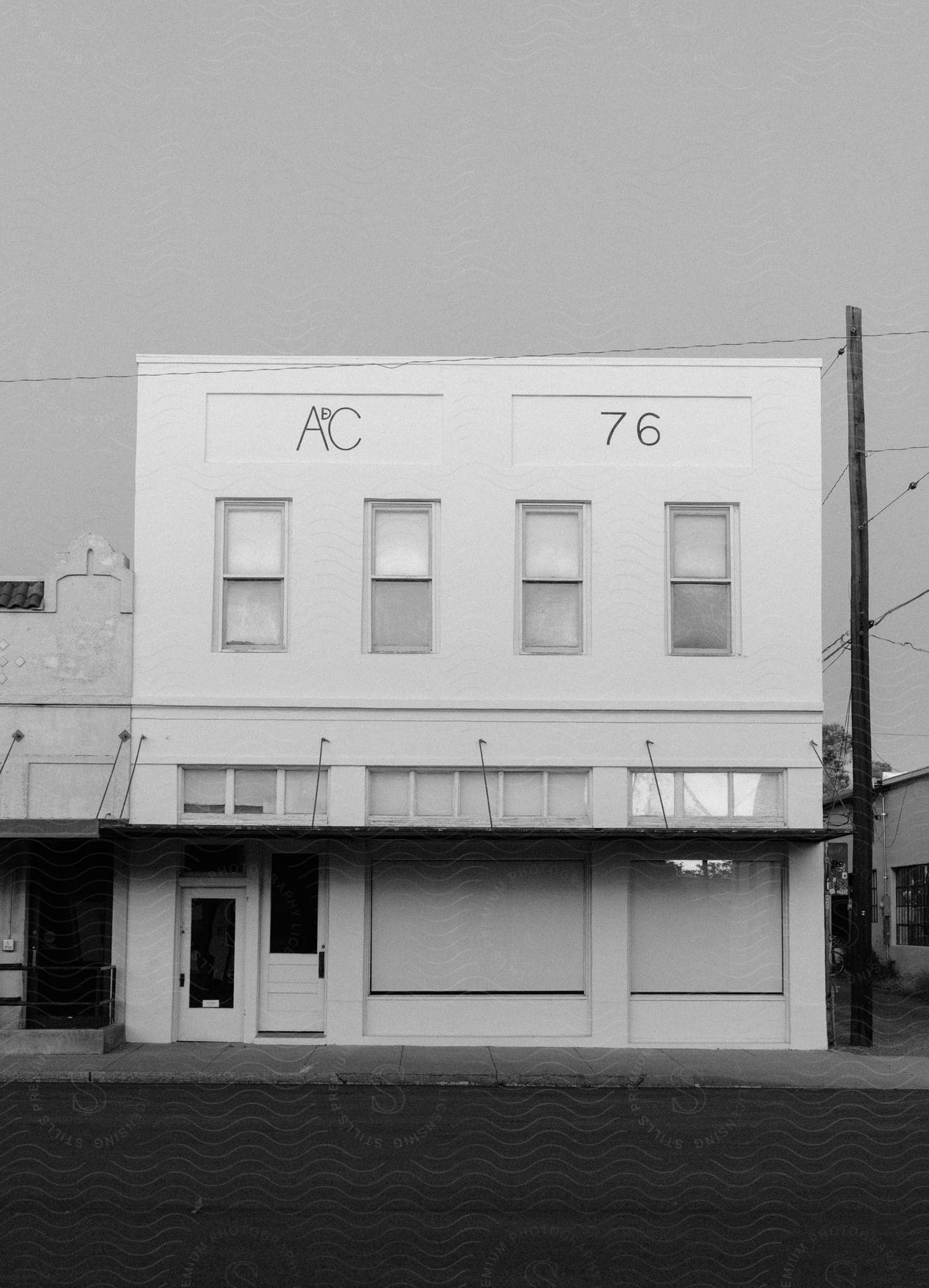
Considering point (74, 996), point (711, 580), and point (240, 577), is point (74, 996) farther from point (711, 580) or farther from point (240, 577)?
point (711, 580)

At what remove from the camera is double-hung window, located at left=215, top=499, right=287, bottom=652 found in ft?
67.8

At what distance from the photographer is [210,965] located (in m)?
20.3

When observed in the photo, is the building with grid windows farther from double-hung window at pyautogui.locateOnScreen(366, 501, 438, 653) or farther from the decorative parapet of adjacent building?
the decorative parapet of adjacent building

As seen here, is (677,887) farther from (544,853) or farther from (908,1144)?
(908,1144)

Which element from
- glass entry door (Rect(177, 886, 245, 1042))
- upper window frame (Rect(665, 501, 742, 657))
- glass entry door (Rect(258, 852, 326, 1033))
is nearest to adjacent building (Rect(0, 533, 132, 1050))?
glass entry door (Rect(177, 886, 245, 1042))

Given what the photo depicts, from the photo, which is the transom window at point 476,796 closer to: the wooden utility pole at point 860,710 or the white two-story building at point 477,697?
the white two-story building at point 477,697

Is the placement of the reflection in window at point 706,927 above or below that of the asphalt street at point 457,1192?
above

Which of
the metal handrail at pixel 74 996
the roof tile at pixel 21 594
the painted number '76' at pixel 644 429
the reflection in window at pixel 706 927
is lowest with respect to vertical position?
the metal handrail at pixel 74 996

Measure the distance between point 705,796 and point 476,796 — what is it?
324 centimetres

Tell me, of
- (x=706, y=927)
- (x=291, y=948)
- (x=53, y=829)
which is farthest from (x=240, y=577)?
(x=706, y=927)

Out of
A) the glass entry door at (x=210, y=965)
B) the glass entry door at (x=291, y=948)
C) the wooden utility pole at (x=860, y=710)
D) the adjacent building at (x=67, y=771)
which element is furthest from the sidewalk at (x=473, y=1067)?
the adjacent building at (x=67, y=771)

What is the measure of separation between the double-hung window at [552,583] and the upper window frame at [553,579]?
1 cm

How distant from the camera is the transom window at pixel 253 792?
2039 cm

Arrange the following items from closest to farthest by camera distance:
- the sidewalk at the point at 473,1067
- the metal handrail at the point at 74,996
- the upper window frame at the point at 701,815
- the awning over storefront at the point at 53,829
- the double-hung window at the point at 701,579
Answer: the sidewalk at the point at 473,1067 → the awning over storefront at the point at 53,829 → the metal handrail at the point at 74,996 → the upper window frame at the point at 701,815 → the double-hung window at the point at 701,579
